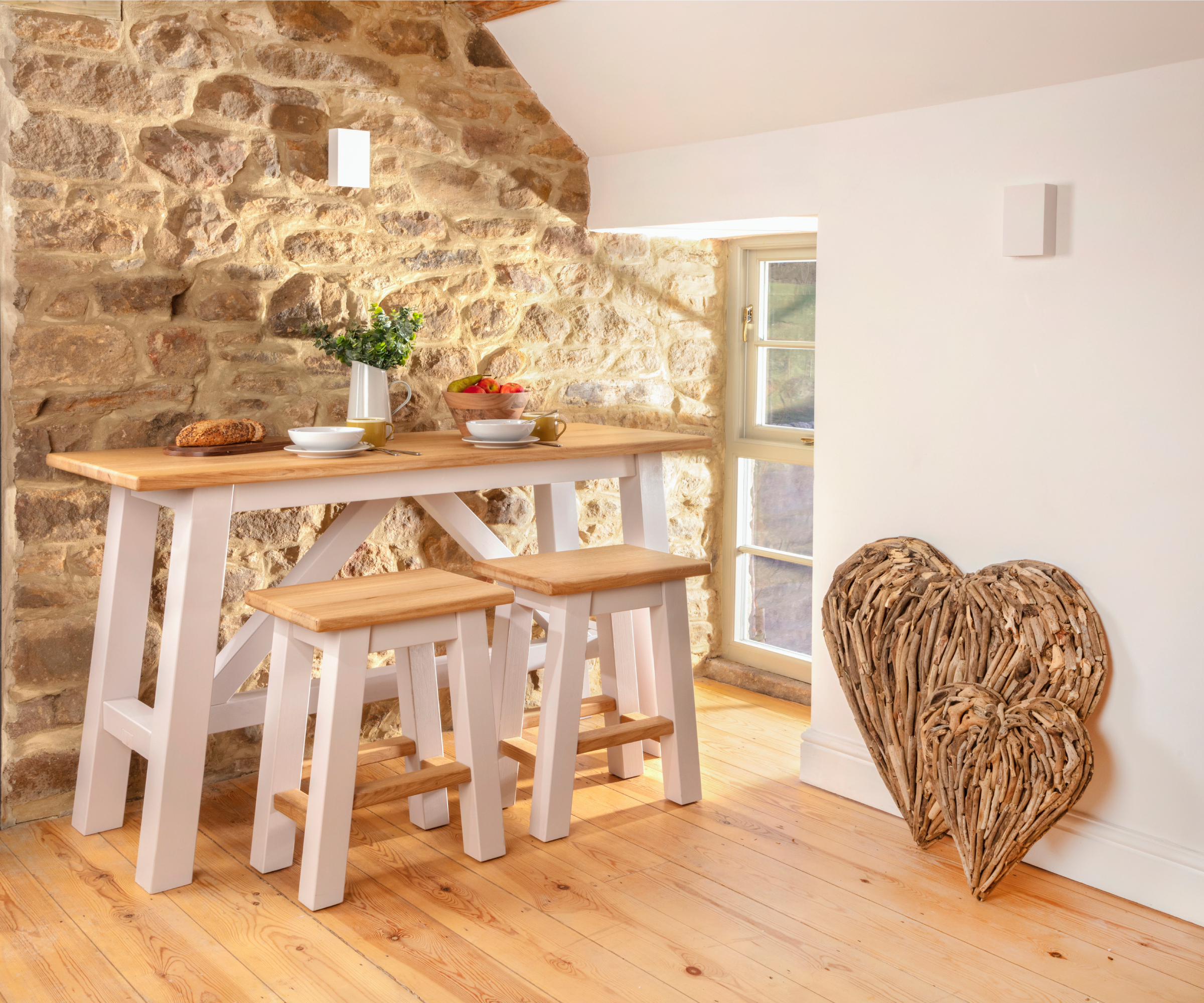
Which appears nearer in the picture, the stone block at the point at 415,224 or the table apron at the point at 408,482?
the table apron at the point at 408,482

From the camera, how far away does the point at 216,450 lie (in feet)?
8.38

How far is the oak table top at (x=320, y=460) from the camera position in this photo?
230 centimetres

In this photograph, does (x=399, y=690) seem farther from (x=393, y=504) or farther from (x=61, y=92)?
(x=61, y=92)

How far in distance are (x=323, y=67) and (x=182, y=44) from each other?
14.7 inches

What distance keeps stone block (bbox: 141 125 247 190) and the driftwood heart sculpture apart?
1.81 m

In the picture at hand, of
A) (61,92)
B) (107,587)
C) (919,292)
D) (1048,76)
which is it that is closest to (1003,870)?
(919,292)

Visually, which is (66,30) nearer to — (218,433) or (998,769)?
(218,433)

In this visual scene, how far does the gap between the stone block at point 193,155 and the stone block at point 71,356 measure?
1.35 ft

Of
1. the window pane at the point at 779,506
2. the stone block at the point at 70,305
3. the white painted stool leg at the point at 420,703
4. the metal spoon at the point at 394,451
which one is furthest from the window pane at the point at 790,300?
the stone block at the point at 70,305

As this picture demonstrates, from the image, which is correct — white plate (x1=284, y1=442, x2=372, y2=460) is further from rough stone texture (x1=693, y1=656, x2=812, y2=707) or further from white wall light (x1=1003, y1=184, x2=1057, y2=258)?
rough stone texture (x1=693, y1=656, x2=812, y2=707)

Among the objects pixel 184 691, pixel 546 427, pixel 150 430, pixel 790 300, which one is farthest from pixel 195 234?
pixel 790 300

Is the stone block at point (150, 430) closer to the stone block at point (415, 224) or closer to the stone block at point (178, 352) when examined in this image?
the stone block at point (178, 352)

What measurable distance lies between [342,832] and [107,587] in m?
0.82

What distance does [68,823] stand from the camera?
8.86 ft
